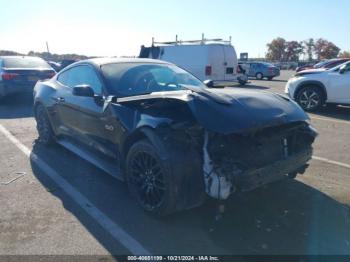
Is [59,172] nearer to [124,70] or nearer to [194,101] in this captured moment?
[124,70]

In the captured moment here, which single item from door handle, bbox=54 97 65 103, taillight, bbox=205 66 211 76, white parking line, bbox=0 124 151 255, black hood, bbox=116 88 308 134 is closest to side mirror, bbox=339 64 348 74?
taillight, bbox=205 66 211 76

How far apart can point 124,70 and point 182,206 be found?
83.9 inches

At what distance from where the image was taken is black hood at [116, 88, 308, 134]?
308cm

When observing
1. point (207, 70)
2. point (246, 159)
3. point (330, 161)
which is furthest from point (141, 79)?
point (207, 70)

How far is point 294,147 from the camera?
→ 375cm

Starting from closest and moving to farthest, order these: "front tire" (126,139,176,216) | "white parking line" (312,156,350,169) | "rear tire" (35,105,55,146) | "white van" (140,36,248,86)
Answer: "front tire" (126,139,176,216)
"white parking line" (312,156,350,169)
"rear tire" (35,105,55,146)
"white van" (140,36,248,86)

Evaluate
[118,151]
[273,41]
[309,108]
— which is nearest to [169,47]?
[309,108]

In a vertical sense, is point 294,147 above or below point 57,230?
above

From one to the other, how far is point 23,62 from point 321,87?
9396 mm

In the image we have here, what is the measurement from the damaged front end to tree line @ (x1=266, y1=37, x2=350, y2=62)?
101832mm

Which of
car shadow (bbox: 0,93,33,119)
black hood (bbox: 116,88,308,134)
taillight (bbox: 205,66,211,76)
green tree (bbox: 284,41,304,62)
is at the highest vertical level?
black hood (bbox: 116,88,308,134)

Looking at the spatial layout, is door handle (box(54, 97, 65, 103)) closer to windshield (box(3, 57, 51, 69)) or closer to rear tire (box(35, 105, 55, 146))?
rear tire (box(35, 105, 55, 146))

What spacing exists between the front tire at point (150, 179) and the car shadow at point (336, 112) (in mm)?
7126

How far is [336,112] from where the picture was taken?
9.88m
